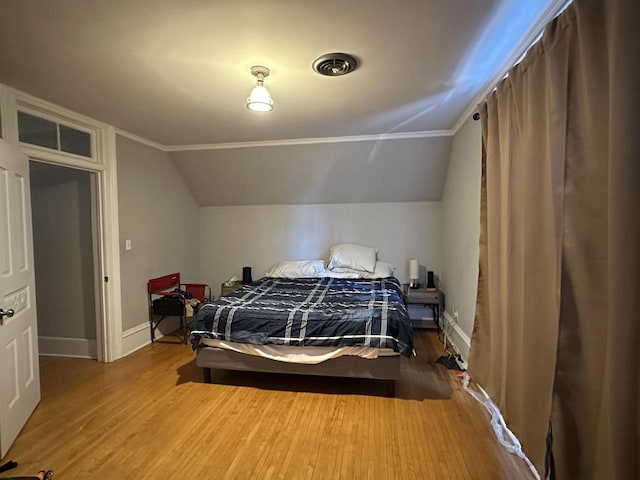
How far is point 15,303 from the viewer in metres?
2.21

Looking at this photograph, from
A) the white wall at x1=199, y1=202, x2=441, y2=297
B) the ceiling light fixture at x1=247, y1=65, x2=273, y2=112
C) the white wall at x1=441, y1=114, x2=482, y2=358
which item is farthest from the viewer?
the white wall at x1=199, y1=202, x2=441, y2=297

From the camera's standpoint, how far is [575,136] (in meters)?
1.31

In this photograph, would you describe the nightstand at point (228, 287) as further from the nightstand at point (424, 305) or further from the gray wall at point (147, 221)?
the nightstand at point (424, 305)

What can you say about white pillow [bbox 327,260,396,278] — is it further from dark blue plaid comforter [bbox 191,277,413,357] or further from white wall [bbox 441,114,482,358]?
dark blue plaid comforter [bbox 191,277,413,357]

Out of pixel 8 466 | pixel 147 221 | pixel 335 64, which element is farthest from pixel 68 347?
pixel 335 64

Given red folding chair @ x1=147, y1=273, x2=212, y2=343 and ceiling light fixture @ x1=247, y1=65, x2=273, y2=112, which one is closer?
ceiling light fixture @ x1=247, y1=65, x2=273, y2=112

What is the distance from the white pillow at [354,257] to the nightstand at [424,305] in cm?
57

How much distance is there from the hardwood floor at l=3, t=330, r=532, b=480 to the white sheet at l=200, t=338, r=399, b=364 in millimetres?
292

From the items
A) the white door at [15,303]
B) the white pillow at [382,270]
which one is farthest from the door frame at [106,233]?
the white pillow at [382,270]

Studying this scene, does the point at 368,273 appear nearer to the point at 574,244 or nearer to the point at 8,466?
the point at 574,244

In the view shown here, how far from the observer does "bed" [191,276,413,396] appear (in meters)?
2.57

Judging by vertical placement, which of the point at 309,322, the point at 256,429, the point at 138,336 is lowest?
the point at 256,429

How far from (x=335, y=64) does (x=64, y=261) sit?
3.37 m

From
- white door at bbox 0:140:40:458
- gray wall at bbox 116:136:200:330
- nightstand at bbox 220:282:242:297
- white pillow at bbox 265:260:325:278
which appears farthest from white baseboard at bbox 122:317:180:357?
white pillow at bbox 265:260:325:278
